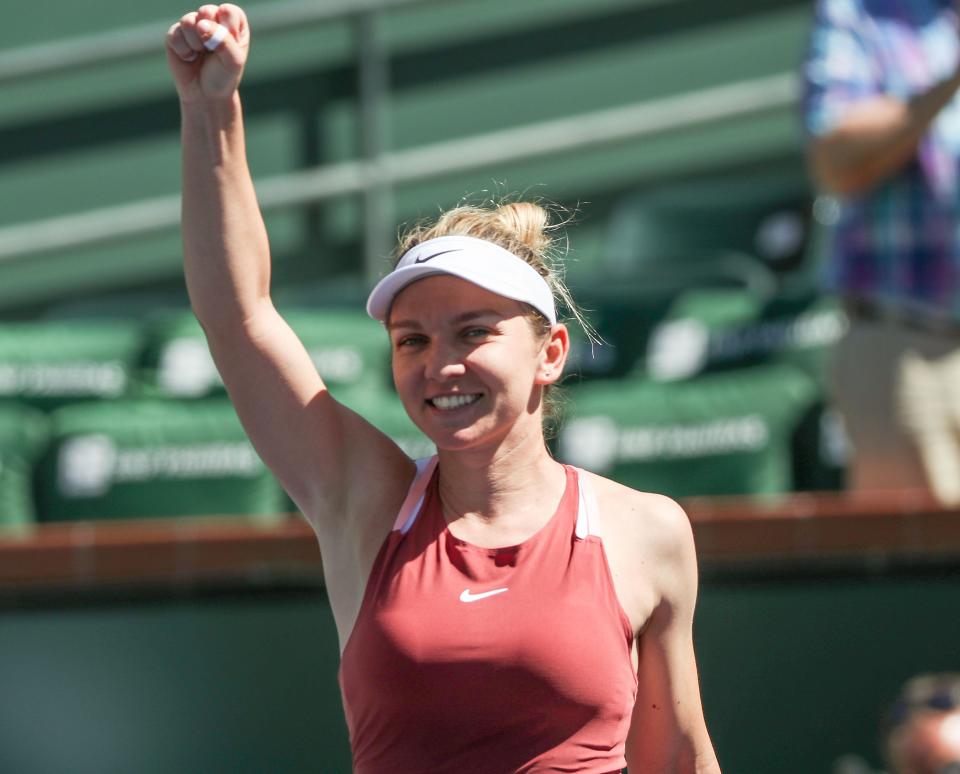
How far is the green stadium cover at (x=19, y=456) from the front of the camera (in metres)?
4.38

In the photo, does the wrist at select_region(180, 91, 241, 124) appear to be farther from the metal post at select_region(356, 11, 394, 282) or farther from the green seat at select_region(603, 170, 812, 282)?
the metal post at select_region(356, 11, 394, 282)

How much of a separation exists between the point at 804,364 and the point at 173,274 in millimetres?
2619

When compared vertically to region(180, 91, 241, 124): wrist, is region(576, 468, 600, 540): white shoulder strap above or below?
below

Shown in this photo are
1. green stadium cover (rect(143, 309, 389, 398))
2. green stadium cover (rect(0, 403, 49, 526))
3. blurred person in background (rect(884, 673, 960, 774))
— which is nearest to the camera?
blurred person in background (rect(884, 673, 960, 774))

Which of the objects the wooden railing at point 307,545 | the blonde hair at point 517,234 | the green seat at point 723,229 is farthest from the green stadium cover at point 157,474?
the blonde hair at point 517,234

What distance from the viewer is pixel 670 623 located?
6.47 feet

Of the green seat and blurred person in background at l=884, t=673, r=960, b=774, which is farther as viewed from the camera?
the green seat

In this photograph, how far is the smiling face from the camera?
190 cm

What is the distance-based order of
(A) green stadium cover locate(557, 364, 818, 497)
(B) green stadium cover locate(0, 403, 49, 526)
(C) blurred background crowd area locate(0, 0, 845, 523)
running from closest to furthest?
(A) green stadium cover locate(557, 364, 818, 497) → (B) green stadium cover locate(0, 403, 49, 526) → (C) blurred background crowd area locate(0, 0, 845, 523)

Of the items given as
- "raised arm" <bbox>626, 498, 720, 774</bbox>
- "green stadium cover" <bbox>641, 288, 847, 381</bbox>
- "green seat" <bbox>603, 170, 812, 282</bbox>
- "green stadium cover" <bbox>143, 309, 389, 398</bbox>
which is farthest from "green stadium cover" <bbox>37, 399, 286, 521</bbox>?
"raised arm" <bbox>626, 498, 720, 774</bbox>

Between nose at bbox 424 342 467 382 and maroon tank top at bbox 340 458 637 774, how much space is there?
7.9 inches

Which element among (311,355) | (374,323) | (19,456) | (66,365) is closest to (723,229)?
(374,323)

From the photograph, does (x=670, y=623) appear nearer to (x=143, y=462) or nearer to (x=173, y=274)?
(x=143, y=462)

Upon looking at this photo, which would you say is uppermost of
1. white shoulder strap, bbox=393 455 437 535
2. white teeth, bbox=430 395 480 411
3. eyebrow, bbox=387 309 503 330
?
eyebrow, bbox=387 309 503 330
